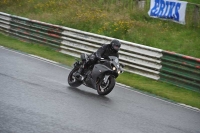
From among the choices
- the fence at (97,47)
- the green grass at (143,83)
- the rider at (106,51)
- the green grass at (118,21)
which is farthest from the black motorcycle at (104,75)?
the green grass at (118,21)

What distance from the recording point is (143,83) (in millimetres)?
17703

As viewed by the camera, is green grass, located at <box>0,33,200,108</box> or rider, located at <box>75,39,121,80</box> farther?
green grass, located at <box>0,33,200,108</box>

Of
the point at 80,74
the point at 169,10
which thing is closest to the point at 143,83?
the point at 80,74

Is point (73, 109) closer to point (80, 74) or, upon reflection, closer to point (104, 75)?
point (104, 75)

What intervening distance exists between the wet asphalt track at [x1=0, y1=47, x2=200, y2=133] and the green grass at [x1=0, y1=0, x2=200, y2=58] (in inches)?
284

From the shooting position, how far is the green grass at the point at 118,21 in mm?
22878

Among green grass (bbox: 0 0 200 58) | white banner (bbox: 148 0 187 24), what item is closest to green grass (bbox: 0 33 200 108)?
green grass (bbox: 0 0 200 58)

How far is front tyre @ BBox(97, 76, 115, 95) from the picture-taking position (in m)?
13.8

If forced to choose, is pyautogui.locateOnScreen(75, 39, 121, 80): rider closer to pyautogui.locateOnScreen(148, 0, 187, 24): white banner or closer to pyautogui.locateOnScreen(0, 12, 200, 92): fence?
pyautogui.locateOnScreen(0, 12, 200, 92): fence

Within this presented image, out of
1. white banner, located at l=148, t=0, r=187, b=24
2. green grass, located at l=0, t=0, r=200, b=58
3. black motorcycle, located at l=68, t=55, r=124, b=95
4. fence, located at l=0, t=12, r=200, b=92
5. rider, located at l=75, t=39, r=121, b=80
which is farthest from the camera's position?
white banner, located at l=148, t=0, r=187, b=24

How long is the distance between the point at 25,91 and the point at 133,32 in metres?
12.3

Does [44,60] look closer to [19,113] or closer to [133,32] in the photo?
[133,32]

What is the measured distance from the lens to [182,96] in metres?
16.2

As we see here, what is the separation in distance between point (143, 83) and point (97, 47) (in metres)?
3.72
